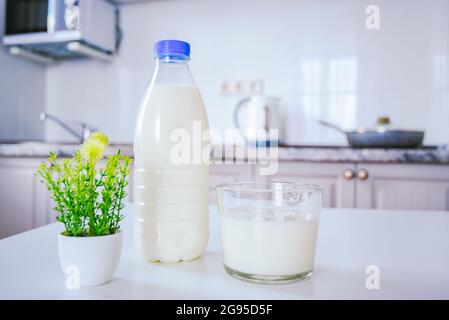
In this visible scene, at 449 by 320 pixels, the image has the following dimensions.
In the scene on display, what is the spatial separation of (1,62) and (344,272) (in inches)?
93.9

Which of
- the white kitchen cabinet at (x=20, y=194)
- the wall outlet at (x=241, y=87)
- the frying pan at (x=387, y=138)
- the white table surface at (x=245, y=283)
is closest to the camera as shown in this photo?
the white table surface at (x=245, y=283)

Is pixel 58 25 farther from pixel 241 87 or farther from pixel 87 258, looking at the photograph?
pixel 87 258

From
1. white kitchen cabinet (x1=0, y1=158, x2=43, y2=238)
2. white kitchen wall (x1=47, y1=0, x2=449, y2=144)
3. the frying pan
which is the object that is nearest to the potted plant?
the frying pan

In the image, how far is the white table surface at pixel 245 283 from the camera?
1.24 ft

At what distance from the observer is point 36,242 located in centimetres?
57

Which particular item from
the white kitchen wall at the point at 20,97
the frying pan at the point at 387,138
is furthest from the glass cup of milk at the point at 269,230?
the white kitchen wall at the point at 20,97

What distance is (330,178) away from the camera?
1.61 metres

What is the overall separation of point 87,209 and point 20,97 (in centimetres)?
234

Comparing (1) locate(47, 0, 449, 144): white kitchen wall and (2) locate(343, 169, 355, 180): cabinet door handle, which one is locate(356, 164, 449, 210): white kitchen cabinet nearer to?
(2) locate(343, 169, 355, 180): cabinet door handle

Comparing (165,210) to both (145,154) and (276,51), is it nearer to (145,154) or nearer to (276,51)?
(145,154)

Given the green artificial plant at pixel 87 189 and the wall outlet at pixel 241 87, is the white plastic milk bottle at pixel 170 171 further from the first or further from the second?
the wall outlet at pixel 241 87

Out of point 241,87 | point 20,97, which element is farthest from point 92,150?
point 20,97

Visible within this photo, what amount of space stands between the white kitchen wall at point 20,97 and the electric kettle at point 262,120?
1.26m

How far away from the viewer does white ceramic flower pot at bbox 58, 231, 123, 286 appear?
39 cm
